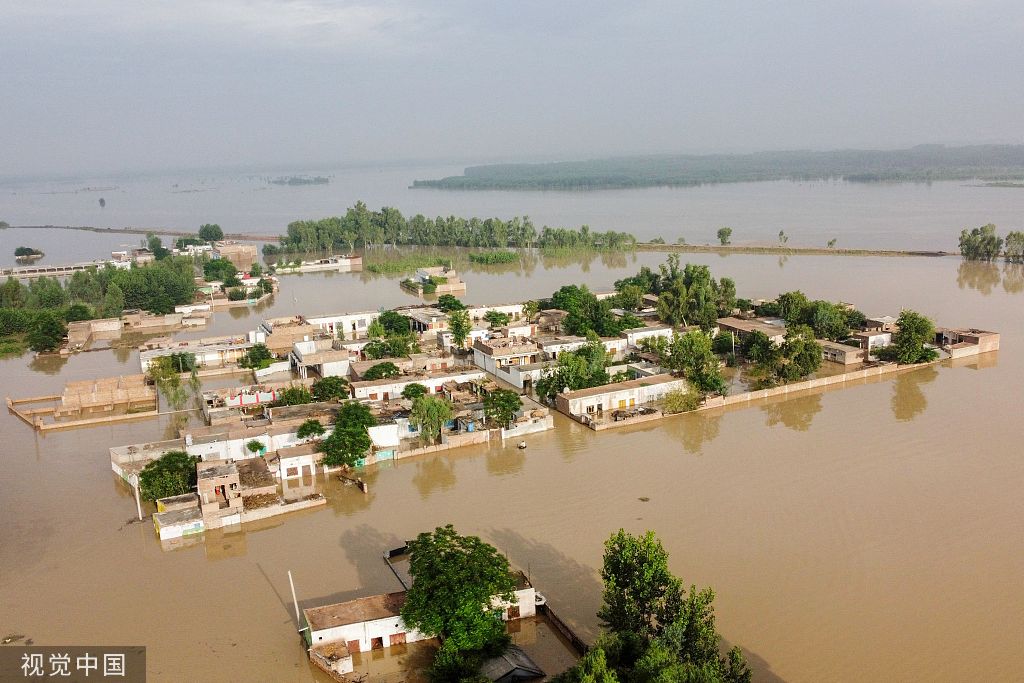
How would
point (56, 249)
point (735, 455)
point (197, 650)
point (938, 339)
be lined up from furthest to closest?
point (56, 249) → point (938, 339) → point (735, 455) → point (197, 650)

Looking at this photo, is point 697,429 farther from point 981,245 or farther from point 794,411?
point 981,245

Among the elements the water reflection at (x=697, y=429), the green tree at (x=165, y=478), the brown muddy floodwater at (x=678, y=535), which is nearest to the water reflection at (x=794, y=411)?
the brown muddy floodwater at (x=678, y=535)

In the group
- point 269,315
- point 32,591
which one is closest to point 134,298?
point 269,315

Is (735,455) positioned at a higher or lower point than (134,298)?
lower

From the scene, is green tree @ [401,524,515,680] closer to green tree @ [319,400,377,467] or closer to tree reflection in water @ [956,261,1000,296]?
green tree @ [319,400,377,467]

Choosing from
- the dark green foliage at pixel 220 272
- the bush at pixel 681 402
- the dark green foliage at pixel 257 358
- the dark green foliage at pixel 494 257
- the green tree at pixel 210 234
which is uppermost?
the green tree at pixel 210 234

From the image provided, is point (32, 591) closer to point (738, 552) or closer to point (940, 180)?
point (738, 552)

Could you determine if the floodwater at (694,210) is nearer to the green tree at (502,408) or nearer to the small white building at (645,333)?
the small white building at (645,333)
